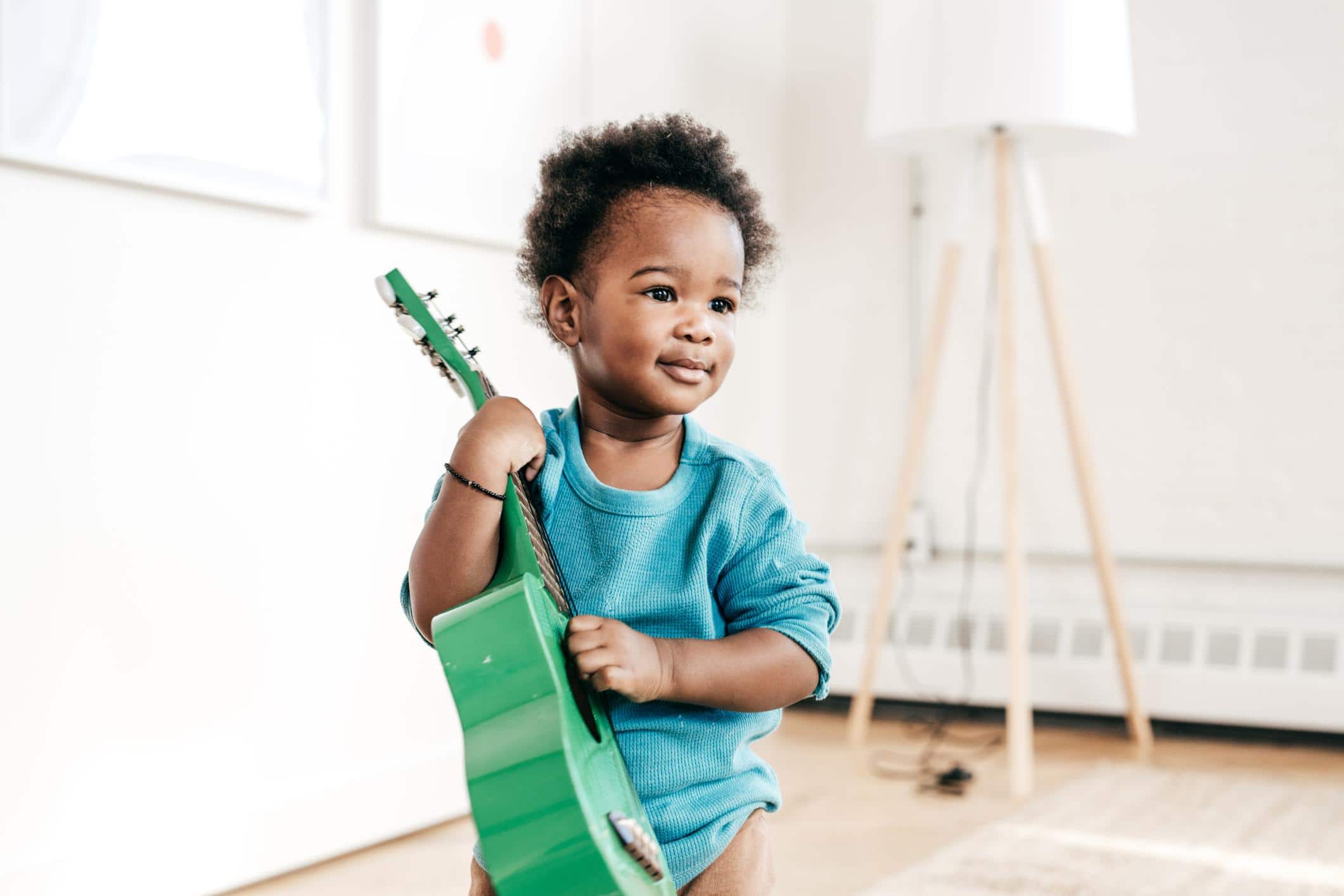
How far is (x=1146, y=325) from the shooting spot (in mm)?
2566

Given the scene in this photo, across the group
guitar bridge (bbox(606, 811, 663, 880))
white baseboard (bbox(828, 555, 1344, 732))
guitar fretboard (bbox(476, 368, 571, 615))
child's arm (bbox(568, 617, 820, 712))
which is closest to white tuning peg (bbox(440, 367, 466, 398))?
guitar fretboard (bbox(476, 368, 571, 615))

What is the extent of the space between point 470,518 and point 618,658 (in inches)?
5.1

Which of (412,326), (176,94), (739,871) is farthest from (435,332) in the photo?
(176,94)

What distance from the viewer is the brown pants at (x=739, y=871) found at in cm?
86

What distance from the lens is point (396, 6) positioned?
180 cm

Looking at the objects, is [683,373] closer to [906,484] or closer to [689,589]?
[689,589]

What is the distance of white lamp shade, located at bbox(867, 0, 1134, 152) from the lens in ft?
6.80

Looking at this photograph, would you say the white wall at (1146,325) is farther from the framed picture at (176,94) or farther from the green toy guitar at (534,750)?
the green toy guitar at (534,750)

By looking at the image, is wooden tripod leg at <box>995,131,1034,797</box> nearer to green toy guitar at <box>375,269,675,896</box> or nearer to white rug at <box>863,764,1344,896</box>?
white rug at <box>863,764,1344,896</box>

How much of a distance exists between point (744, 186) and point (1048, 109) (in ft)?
4.30

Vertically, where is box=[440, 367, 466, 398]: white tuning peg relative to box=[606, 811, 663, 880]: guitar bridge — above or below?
above

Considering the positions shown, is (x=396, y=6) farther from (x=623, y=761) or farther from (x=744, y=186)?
(x=623, y=761)

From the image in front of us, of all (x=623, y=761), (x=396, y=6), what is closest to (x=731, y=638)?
(x=623, y=761)

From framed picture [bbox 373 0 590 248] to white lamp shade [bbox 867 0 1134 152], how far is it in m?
0.56
